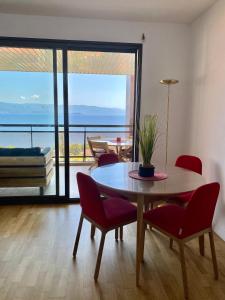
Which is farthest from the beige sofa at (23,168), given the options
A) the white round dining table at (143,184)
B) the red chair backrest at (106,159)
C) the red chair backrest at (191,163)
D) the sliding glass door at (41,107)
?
the red chair backrest at (191,163)

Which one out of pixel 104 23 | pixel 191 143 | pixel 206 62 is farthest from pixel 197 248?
pixel 104 23

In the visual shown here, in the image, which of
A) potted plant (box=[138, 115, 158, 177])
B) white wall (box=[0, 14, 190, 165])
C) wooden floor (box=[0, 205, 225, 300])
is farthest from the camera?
white wall (box=[0, 14, 190, 165])

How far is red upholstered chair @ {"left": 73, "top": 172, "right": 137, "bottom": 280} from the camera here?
→ 1.92 metres

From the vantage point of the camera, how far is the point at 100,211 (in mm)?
1953

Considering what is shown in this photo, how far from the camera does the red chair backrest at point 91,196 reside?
1.90 metres

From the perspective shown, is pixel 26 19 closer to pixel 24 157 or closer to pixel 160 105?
pixel 24 157

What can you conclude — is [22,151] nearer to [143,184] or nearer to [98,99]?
[143,184]

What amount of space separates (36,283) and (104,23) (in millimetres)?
3049

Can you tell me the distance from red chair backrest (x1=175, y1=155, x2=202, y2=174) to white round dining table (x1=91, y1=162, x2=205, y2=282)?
257 mm

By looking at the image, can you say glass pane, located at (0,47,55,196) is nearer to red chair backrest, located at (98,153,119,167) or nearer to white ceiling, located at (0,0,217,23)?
white ceiling, located at (0,0,217,23)

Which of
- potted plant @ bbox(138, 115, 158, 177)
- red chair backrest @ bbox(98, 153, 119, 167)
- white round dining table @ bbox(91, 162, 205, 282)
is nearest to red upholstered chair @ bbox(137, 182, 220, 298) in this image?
white round dining table @ bbox(91, 162, 205, 282)

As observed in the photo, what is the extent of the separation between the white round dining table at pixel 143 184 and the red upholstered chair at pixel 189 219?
0.48ft

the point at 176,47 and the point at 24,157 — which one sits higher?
the point at 176,47

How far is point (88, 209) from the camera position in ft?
6.91
